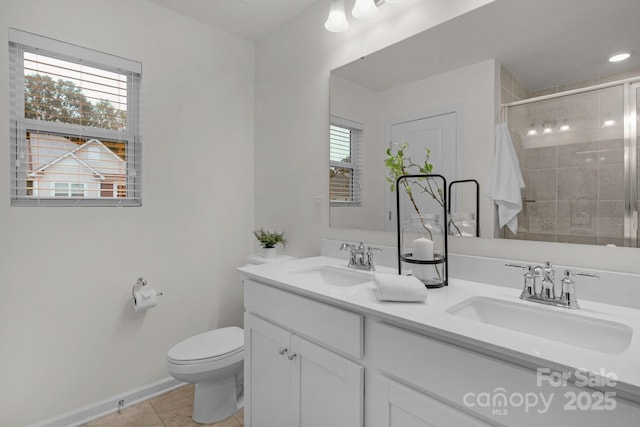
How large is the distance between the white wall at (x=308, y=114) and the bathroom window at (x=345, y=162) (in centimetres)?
8

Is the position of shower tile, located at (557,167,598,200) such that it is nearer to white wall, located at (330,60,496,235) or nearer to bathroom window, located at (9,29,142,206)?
white wall, located at (330,60,496,235)

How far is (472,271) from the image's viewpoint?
1.32 meters

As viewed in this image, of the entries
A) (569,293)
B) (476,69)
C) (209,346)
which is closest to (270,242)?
(209,346)

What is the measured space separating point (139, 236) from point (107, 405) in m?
0.96

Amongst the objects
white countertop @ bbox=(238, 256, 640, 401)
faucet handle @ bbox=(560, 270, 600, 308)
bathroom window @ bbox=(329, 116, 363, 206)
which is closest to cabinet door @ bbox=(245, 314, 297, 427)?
white countertop @ bbox=(238, 256, 640, 401)

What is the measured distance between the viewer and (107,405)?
185 cm

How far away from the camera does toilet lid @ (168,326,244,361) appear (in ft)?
5.63

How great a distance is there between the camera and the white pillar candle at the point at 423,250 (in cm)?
123

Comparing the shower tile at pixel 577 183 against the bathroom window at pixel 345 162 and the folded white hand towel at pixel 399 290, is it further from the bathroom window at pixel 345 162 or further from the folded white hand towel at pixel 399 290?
the bathroom window at pixel 345 162

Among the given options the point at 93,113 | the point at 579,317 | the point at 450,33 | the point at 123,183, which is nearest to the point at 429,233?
the point at 579,317

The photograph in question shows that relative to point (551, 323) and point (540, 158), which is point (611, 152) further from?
point (551, 323)

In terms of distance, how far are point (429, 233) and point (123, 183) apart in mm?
1742

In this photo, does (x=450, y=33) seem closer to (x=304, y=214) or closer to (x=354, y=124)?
(x=354, y=124)

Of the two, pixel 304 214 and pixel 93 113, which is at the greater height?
pixel 93 113
